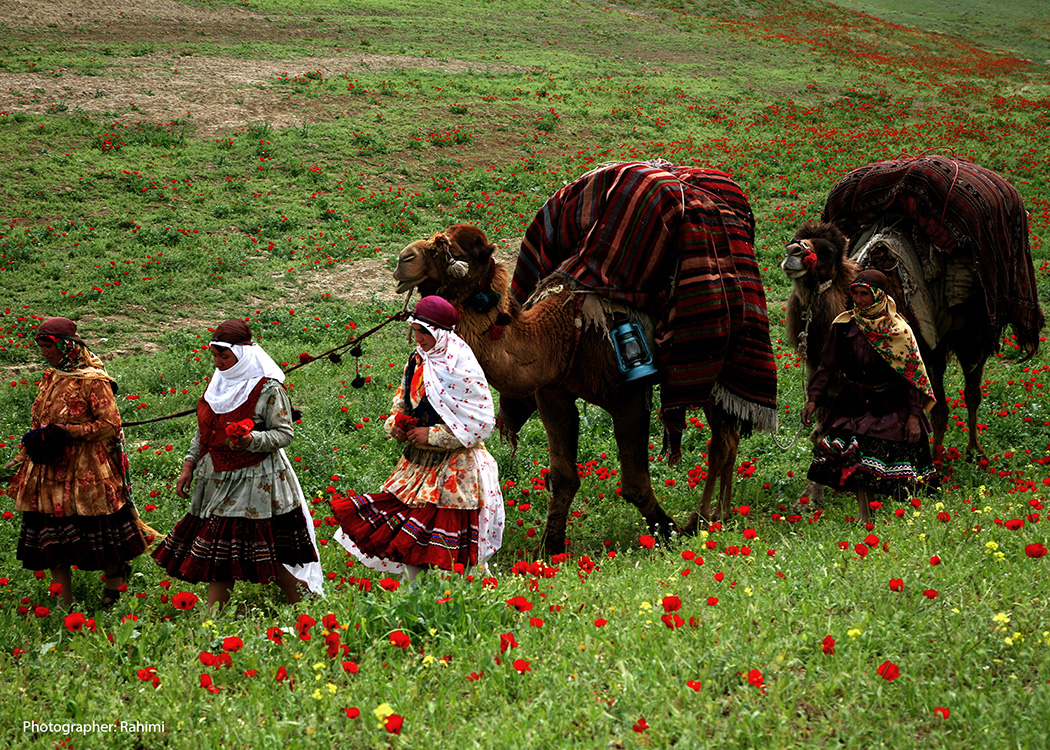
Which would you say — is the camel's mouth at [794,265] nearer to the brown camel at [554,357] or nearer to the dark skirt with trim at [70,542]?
the brown camel at [554,357]

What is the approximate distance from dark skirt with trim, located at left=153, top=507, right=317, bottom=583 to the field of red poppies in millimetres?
254

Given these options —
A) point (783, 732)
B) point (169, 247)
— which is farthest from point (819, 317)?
point (169, 247)

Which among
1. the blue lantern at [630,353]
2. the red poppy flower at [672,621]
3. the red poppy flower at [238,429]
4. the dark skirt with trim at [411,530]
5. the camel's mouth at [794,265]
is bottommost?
the dark skirt with trim at [411,530]

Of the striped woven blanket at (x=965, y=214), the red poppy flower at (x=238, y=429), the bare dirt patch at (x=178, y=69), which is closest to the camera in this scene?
the red poppy flower at (x=238, y=429)

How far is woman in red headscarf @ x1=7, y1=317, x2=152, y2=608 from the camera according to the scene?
5461 mm

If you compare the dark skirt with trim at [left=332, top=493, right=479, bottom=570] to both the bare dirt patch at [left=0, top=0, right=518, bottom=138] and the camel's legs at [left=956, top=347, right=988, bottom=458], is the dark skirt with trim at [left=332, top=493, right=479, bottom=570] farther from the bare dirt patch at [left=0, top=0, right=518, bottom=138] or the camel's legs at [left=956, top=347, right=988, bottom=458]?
the bare dirt patch at [left=0, top=0, right=518, bottom=138]

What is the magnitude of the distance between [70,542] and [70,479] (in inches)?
16.0

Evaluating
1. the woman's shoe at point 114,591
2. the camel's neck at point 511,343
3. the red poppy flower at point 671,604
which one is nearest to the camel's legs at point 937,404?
the camel's neck at point 511,343

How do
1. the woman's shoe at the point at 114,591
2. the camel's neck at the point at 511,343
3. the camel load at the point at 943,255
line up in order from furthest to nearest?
1. the camel load at the point at 943,255
2. the woman's shoe at the point at 114,591
3. the camel's neck at the point at 511,343

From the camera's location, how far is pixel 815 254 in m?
6.41

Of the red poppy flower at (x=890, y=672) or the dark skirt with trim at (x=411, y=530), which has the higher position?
the red poppy flower at (x=890, y=672)

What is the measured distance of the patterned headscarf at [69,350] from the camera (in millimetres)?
5430

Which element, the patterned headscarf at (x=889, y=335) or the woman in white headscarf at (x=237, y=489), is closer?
the woman in white headscarf at (x=237, y=489)

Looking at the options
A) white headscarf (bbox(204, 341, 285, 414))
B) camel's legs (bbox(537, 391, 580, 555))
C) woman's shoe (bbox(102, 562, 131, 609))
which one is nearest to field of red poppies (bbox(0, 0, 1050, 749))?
woman's shoe (bbox(102, 562, 131, 609))
